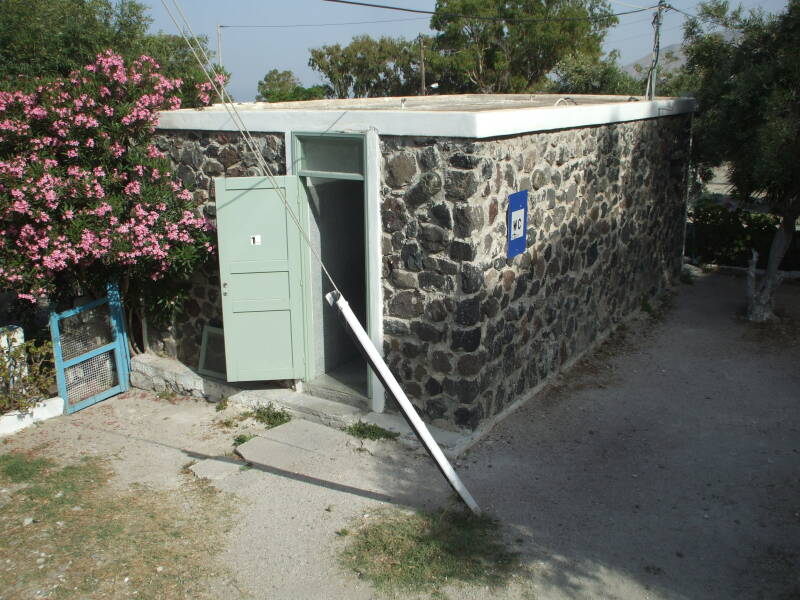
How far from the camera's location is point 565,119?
7012mm

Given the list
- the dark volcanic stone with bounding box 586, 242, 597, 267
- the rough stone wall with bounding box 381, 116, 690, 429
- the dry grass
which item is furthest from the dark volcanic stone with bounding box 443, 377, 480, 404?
the dark volcanic stone with bounding box 586, 242, 597, 267

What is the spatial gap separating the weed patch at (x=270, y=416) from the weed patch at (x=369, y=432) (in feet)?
2.33

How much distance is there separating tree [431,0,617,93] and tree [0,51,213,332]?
94.5 ft

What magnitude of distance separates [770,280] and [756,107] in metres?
2.25

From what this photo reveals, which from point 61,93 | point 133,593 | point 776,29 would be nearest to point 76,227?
point 61,93

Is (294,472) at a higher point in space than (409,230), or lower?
lower

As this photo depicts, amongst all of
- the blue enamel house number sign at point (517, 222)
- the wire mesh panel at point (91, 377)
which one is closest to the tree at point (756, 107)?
the blue enamel house number sign at point (517, 222)

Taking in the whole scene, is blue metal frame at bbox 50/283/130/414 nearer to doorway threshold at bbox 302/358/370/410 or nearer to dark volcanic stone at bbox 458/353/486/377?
doorway threshold at bbox 302/358/370/410

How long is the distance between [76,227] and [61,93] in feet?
4.21

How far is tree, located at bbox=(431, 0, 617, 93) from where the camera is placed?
33.7 meters

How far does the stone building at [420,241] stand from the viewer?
6082 mm

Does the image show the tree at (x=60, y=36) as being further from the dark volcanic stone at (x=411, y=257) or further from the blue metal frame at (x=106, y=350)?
the dark volcanic stone at (x=411, y=257)

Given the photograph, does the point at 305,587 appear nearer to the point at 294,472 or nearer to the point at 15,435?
the point at 294,472

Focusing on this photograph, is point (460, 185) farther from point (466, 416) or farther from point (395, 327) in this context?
point (466, 416)
